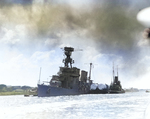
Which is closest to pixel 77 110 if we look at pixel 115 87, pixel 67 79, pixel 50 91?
pixel 50 91

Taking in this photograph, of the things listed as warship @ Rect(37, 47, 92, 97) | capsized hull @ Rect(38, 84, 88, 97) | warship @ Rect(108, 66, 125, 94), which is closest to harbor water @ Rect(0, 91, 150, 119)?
capsized hull @ Rect(38, 84, 88, 97)

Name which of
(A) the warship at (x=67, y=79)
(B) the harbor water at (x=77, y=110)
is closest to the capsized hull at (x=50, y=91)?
(A) the warship at (x=67, y=79)

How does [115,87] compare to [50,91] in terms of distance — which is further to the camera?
[115,87]

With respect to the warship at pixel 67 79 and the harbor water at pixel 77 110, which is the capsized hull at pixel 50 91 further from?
the harbor water at pixel 77 110

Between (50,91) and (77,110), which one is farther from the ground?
(50,91)

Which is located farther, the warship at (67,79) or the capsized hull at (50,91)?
the warship at (67,79)

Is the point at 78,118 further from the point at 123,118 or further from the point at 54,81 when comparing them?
the point at 54,81

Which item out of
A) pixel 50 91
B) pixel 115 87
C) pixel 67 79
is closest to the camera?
pixel 50 91

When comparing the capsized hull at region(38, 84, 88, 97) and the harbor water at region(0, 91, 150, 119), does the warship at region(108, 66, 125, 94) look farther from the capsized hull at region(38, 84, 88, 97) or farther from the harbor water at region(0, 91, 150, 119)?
the harbor water at region(0, 91, 150, 119)

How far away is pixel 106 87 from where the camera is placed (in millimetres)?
52531

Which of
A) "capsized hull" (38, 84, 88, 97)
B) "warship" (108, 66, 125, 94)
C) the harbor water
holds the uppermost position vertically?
"warship" (108, 66, 125, 94)

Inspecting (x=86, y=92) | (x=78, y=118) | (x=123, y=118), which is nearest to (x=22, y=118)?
(x=78, y=118)

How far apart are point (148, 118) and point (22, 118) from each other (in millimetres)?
6340

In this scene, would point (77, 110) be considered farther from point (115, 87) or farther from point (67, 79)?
point (115, 87)
